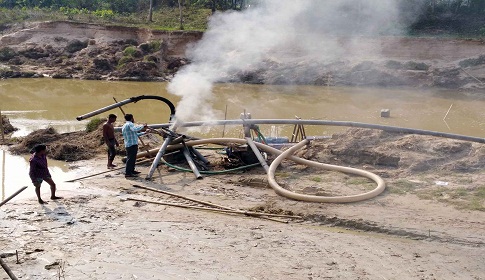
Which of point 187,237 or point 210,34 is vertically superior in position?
point 210,34

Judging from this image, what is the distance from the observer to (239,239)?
700 centimetres

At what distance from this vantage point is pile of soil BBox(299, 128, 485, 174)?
965 centimetres

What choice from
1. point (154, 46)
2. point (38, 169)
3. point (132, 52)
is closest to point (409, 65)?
point (154, 46)

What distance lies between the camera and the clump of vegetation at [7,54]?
103 feet

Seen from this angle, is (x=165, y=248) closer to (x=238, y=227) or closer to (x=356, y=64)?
(x=238, y=227)

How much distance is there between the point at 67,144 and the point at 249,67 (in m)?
17.0

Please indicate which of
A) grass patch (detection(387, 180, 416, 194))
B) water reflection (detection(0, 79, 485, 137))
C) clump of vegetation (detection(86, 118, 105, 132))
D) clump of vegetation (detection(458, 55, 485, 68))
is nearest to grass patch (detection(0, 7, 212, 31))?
water reflection (detection(0, 79, 485, 137))

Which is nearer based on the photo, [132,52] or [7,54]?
[132,52]

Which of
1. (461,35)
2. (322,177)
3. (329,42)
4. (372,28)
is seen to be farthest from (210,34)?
(322,177)

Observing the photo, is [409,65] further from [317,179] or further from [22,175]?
[22,175]

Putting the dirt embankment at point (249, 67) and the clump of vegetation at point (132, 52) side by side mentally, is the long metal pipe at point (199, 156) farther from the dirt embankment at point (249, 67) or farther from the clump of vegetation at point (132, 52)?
the clump of vegetation at point (132, 52)

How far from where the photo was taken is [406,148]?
1035 cm

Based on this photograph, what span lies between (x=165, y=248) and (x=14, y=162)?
642cm

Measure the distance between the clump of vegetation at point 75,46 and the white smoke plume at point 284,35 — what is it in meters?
7.12
